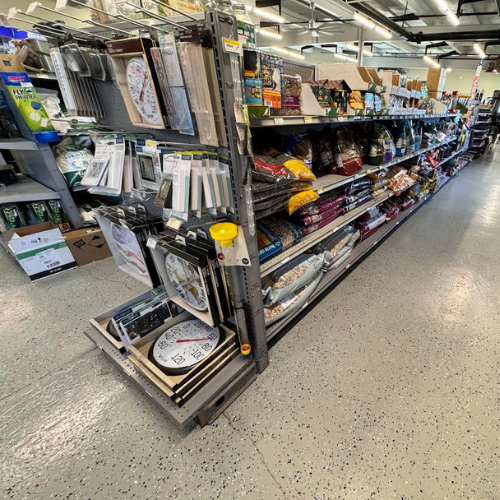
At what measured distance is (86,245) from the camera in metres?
2.52

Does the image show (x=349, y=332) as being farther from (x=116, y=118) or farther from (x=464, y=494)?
(x=116, y=118)

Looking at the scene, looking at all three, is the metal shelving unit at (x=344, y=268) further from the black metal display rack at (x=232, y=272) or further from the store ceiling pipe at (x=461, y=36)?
the store ceiling pipe at (x=461, y=36)

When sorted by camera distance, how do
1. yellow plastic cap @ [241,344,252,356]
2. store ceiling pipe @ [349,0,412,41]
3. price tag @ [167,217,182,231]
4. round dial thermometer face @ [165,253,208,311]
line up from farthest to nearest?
store ceiling pipe @ [349,0,412,41] < yellow plastic cap @ [241,344,252,356] < round dial thermometer face @ [165,253,208,311] < price tag @ [167,217,182,231]

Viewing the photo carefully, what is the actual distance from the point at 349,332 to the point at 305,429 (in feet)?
2.33

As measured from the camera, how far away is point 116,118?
1.27 metres

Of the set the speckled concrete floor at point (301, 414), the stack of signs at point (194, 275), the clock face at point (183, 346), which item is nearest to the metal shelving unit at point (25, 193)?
the speckled concrete floor at point (301, 414)

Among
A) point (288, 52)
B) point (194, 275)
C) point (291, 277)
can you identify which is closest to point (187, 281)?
point (194, 275)

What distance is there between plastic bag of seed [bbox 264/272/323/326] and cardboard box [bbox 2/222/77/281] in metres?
2.04

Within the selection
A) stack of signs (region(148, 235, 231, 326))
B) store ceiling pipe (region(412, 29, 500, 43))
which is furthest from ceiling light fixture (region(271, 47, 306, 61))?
stack of signs (region(148, 235, 231, 326))

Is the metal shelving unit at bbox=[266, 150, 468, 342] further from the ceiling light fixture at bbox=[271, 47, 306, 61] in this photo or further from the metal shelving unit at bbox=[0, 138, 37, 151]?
the ceiling light fixture at bbox=[271, 47, 306, 61]

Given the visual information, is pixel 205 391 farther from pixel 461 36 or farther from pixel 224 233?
pixel 461 36

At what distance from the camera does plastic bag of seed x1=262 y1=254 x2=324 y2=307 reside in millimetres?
1581

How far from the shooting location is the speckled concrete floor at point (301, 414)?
1036 millimetres

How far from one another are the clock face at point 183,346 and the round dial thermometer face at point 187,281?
0.16m
